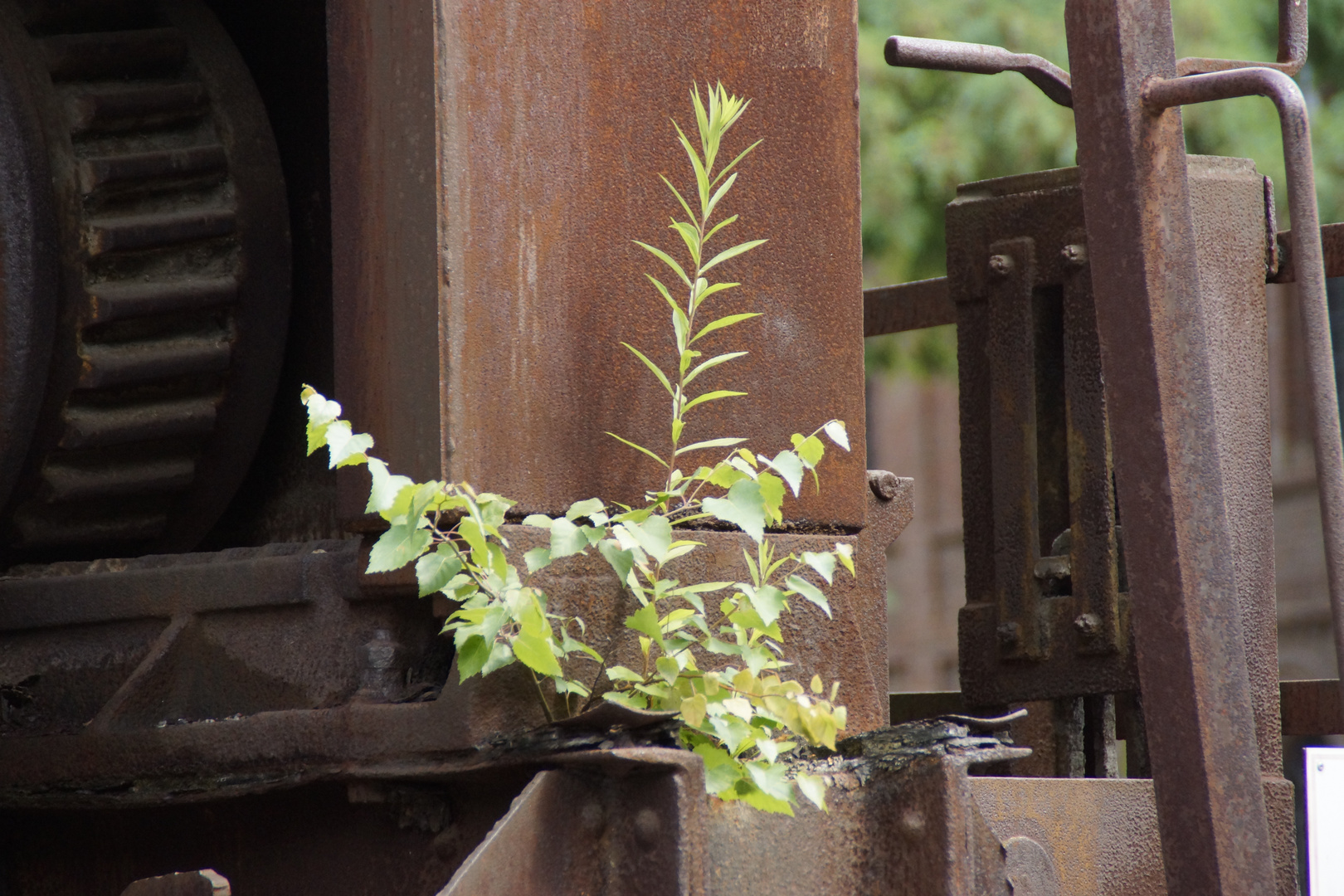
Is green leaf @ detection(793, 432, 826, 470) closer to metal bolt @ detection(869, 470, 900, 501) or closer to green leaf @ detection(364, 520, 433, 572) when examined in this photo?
green leaf @ detection(364, 520, 433, 572)

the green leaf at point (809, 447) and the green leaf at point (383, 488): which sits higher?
the green leaf at point (809, 447)

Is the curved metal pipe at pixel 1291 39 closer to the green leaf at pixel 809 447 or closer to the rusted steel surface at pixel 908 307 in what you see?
the green leaf at pixel 809 447

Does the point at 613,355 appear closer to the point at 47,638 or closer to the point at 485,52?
the point at 485,52

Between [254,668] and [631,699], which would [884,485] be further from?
[254,668]

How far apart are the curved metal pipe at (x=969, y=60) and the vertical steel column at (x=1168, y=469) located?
269mm

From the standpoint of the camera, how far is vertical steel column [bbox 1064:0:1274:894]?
5.45ft

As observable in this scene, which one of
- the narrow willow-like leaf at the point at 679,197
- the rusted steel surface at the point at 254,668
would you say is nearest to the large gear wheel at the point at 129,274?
the rusted steel surface at the point at 254,668

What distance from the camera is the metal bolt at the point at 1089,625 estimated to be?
241cm

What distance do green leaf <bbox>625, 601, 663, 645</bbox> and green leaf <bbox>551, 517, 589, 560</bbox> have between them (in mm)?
105

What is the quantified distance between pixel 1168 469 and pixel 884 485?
0.65m

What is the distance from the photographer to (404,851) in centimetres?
175

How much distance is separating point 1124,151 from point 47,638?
145 cm

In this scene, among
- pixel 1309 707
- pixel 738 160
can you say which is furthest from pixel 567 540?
pixel 1309 707

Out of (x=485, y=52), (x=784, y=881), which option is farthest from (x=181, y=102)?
(x=784, y=881)
